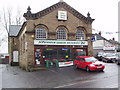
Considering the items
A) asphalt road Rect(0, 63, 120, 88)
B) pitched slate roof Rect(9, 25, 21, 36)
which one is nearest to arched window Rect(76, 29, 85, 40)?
asphalt road Rect(0, 63, 120, 88)

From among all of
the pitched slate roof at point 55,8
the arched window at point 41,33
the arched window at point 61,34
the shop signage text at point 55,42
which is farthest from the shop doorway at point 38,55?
the pitched slate roof at point 55,8

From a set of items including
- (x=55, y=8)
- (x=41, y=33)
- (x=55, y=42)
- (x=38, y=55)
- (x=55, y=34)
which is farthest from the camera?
(x=55, y=8)

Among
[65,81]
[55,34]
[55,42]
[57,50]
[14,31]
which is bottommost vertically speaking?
[65,81]

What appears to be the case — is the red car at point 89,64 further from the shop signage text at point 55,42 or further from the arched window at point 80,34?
the arched window at point 80,34

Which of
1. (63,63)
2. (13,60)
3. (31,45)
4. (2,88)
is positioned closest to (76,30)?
(63,63)

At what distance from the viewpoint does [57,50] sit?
21234 mm

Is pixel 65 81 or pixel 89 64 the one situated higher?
pixel 89 64

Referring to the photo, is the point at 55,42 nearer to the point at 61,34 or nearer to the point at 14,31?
the point at 61,34

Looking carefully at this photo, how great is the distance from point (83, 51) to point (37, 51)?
646 centimetres

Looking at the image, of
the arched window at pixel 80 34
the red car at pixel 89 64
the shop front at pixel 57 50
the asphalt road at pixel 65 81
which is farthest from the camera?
the arched window at pixel 80 34

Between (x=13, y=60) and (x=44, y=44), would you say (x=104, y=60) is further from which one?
(x=13, y=60)

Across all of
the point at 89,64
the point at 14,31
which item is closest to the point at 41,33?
the point at 89,64

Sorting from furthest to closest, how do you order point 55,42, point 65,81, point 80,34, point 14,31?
1. point 14,31
2. point 80,34
3. point 55,42
4. point 65,81

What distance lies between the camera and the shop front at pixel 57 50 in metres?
20.4
